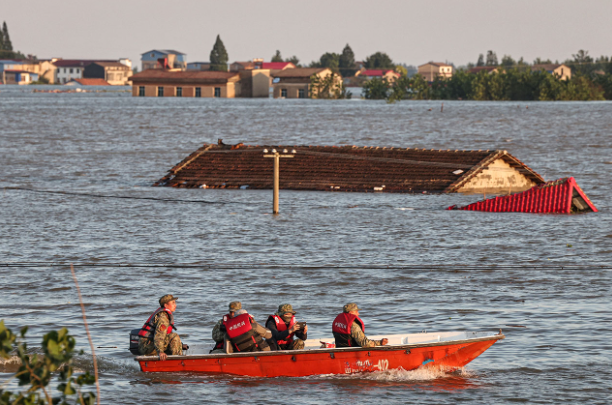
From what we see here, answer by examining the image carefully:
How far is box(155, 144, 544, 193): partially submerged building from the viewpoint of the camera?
57.7 m

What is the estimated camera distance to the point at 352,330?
824 inches

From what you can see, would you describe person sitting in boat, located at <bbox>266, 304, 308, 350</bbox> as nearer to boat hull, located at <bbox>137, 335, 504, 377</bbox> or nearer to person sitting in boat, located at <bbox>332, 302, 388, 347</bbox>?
boat hull, located at <bbox>137, 335, 504, 377</bbox>

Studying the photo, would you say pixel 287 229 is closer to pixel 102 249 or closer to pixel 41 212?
pixel 102 249

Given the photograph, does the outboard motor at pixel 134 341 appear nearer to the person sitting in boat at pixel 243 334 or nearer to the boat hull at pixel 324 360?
the boat hull at pixel 324 360

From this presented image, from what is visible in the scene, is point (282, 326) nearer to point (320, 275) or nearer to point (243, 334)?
point (243, 334)

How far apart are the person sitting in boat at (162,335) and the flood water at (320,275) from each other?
0.84 metres

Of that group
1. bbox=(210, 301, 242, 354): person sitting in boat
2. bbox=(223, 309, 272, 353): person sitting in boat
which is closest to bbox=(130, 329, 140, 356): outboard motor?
bbox=(210, 301, 242, 354): person sitting in boat

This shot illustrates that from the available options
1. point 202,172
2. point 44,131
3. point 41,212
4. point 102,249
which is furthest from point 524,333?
point 44,131

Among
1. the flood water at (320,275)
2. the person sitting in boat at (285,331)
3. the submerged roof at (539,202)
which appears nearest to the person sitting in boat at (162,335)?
the flood water at (320,275)

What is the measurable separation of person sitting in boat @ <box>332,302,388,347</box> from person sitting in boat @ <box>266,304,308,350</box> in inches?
37.6

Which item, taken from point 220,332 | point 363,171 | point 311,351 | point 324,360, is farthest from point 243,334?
point 363,171

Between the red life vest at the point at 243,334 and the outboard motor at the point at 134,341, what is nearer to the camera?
the red life vest at the point at 243,334

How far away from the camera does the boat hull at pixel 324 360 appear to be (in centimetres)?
2103

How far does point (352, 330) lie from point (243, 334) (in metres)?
2.59
